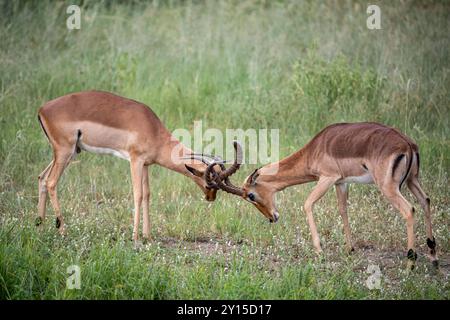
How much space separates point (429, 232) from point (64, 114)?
10.9 ft

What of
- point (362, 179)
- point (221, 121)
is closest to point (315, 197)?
point (362, 179)

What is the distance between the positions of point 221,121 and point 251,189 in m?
2.78

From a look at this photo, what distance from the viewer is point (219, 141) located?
379 inches

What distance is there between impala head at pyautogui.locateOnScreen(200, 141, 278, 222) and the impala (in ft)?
0.47

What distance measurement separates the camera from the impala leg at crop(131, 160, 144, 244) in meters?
7.13

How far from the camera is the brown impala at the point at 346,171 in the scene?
6.49 m

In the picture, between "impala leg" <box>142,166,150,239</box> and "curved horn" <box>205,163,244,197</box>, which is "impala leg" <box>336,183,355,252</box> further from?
"impala leg" <box>142,166,150,239</box>

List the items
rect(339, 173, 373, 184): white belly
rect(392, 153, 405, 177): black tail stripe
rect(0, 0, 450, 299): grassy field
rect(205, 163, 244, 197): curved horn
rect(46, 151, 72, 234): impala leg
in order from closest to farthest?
1. rect(0, 0, 450, 299): grassy field
2. rect(392, 153, 405, 177): black tail stripe
3. rect(339, 173, 373, 184): white belly
4. rect(205, 163, 244, 197): curved horn
5. rect(46, 151, 72, 234): impala leg

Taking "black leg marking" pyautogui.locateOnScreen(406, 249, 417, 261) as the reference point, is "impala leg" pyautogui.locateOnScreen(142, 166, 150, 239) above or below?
above

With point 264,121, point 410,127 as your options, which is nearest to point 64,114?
point 264,121

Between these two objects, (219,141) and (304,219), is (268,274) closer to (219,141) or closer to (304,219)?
(304,219)

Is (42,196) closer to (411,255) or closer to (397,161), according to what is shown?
(397,161)

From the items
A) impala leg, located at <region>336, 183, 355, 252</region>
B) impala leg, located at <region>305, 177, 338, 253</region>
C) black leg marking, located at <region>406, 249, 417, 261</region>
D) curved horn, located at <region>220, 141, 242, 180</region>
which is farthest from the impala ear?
black leg marking, located at <region>406, 249, 417, 261</region>

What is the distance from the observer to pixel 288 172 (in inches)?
291
